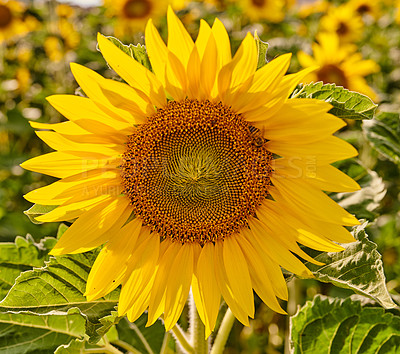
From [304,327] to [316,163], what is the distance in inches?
22.7

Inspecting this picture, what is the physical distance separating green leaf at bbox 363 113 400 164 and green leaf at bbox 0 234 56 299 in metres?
1.11

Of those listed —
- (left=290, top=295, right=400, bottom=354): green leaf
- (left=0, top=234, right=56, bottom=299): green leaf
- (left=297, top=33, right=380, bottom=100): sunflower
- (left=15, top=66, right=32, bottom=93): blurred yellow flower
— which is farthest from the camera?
(left=15, top=66, right=32, bottom=93): blurred yellow flower

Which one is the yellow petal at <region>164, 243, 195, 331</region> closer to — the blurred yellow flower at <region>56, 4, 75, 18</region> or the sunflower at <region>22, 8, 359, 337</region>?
the sunflower at <region>22, 8, 359, 337</region>

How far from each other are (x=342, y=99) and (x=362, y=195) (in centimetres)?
59

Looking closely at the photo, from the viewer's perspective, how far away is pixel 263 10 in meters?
5.25

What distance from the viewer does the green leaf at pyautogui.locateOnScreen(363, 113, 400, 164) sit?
1.65 m

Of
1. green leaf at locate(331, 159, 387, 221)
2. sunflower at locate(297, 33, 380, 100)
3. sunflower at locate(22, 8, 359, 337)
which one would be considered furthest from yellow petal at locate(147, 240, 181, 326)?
sunflower at locate(297, 33, 380, 100)

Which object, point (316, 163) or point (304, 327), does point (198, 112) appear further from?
point (304, 327)

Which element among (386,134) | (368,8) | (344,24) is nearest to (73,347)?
(386,134)

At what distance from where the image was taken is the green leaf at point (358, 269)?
112 centimetres

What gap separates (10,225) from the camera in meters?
2.80

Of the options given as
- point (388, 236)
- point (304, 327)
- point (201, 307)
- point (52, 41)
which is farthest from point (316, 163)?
point (52, 41)

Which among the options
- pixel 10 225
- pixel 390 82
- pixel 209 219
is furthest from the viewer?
pixel 390 82

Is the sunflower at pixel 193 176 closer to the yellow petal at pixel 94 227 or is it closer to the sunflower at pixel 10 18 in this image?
the yellow petal at pixel 94 227
